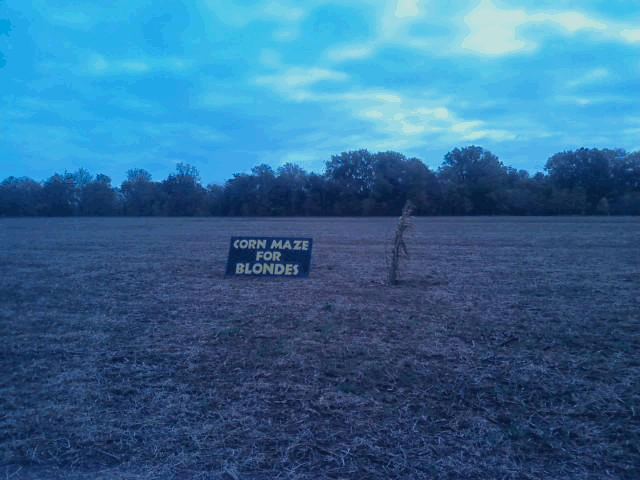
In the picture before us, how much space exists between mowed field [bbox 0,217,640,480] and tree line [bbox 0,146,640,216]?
55.3m

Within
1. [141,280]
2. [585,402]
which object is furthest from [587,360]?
[141,280]

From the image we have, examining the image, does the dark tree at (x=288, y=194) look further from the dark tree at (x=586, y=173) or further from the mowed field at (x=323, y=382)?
the mowed field at (x=323, y=382)

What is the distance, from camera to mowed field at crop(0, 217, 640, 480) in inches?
155

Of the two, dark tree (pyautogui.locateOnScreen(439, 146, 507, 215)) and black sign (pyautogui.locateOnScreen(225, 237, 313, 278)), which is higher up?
dark tree (pyautogui.locateOnScreen(439, 146, 507, 215))

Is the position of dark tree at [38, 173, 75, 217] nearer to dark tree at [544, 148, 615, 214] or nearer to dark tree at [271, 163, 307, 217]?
dark tree at [271, 163, 307, 217]

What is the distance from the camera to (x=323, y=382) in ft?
18.0

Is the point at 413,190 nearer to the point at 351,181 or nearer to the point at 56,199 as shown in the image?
the point at 351,181

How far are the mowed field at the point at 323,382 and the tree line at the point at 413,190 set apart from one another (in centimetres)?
5532

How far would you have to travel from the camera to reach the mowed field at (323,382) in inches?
155

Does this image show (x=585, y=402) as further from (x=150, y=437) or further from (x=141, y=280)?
(x=141, y=280)

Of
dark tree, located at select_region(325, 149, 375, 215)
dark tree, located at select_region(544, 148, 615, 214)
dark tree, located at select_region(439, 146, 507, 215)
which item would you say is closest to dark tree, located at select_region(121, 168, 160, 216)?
dark tree, located at select_region(325, 149, 375, 215)

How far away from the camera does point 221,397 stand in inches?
200

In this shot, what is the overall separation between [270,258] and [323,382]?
784 cm

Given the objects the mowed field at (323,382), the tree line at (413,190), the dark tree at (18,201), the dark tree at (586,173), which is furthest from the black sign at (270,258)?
the dark tree at (18,201)
